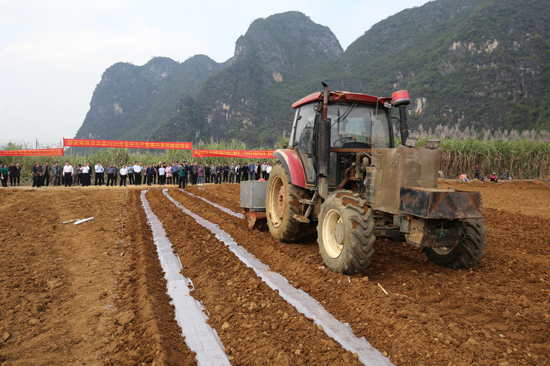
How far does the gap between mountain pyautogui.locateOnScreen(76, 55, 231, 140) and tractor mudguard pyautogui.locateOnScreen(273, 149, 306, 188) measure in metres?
91.3

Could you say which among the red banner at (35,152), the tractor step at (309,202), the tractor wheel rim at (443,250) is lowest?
the tractor wheel rim at (443,250)

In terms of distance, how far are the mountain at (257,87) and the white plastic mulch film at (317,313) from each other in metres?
62.4

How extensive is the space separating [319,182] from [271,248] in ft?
4.71

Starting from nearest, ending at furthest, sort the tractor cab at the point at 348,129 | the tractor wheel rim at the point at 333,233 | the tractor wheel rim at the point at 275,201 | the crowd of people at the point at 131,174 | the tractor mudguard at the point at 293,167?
the tractor wheel rim at the point at 333,233
the tractor cab at the point at 348,129
the tractor mudguard at the point at 293,167
the tractor wheel rim at the point at 275,201
the crowd of people at the point at 131,174

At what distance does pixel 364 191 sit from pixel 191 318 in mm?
2721

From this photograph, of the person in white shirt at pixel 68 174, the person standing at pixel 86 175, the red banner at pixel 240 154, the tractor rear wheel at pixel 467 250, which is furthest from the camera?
the red banner at pixel 240 154

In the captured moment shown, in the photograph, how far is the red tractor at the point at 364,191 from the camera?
12.7ft

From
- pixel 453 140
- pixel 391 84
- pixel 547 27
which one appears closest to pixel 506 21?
pixel 547 27

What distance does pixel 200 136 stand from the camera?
73.4 meters

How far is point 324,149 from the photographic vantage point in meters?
4.81

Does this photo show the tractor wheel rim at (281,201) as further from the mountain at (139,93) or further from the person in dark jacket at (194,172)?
the mountain at (139,93)

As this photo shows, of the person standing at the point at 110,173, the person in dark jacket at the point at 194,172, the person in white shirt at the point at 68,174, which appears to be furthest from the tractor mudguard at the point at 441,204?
the person in white shirt at the point at 68,174

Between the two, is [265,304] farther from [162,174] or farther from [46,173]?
[46,173]

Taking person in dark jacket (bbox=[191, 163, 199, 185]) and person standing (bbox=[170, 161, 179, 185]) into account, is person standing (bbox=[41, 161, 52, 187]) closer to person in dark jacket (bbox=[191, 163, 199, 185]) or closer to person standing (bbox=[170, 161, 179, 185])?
person standing (bbox=[170, 161, 179, 185])
